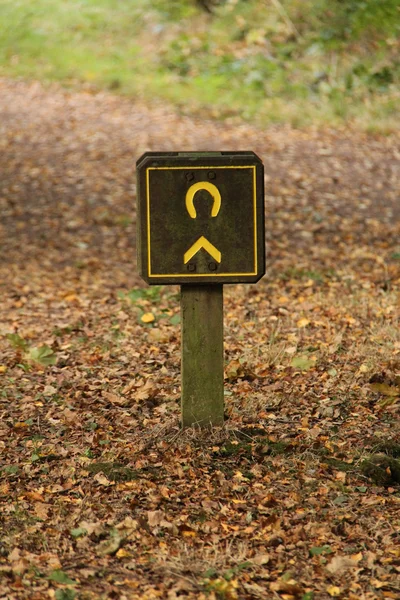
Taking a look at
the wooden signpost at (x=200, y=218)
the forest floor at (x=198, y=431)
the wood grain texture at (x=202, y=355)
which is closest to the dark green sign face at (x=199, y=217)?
the wooden signpost at (x=200, y=218)

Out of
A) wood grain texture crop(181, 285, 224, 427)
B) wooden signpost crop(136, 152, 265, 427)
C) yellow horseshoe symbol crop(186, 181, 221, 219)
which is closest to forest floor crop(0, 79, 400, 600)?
wood grain texture crop(181, 285, 224, 427)

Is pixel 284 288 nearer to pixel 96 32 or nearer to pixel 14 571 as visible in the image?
pixel 14 571

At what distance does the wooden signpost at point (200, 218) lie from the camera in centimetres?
416

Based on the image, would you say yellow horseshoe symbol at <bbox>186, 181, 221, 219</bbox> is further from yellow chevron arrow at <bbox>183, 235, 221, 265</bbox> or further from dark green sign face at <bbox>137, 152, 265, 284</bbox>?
yellow chevron arrow at <bbox>183, 235, 221, 265</bbox>

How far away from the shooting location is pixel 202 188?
417 centimetres

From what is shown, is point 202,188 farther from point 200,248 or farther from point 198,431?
point 198,431

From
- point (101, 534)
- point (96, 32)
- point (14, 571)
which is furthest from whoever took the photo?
point (96, 32)

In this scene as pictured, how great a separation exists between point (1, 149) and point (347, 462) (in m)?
10.1

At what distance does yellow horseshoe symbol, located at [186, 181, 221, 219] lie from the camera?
13.7ft

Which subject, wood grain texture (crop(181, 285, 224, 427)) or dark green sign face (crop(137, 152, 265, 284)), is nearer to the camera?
dark green sign face (crop(137, 152, 265, 284))

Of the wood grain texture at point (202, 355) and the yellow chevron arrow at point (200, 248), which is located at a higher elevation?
the yellow chevron arrow at point (200, 248)

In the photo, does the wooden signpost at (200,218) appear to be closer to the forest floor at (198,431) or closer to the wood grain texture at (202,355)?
the wood grain texture at (202,355)

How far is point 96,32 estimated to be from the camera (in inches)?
797

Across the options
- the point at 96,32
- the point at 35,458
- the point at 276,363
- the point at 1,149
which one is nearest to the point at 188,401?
the point at 35,458
